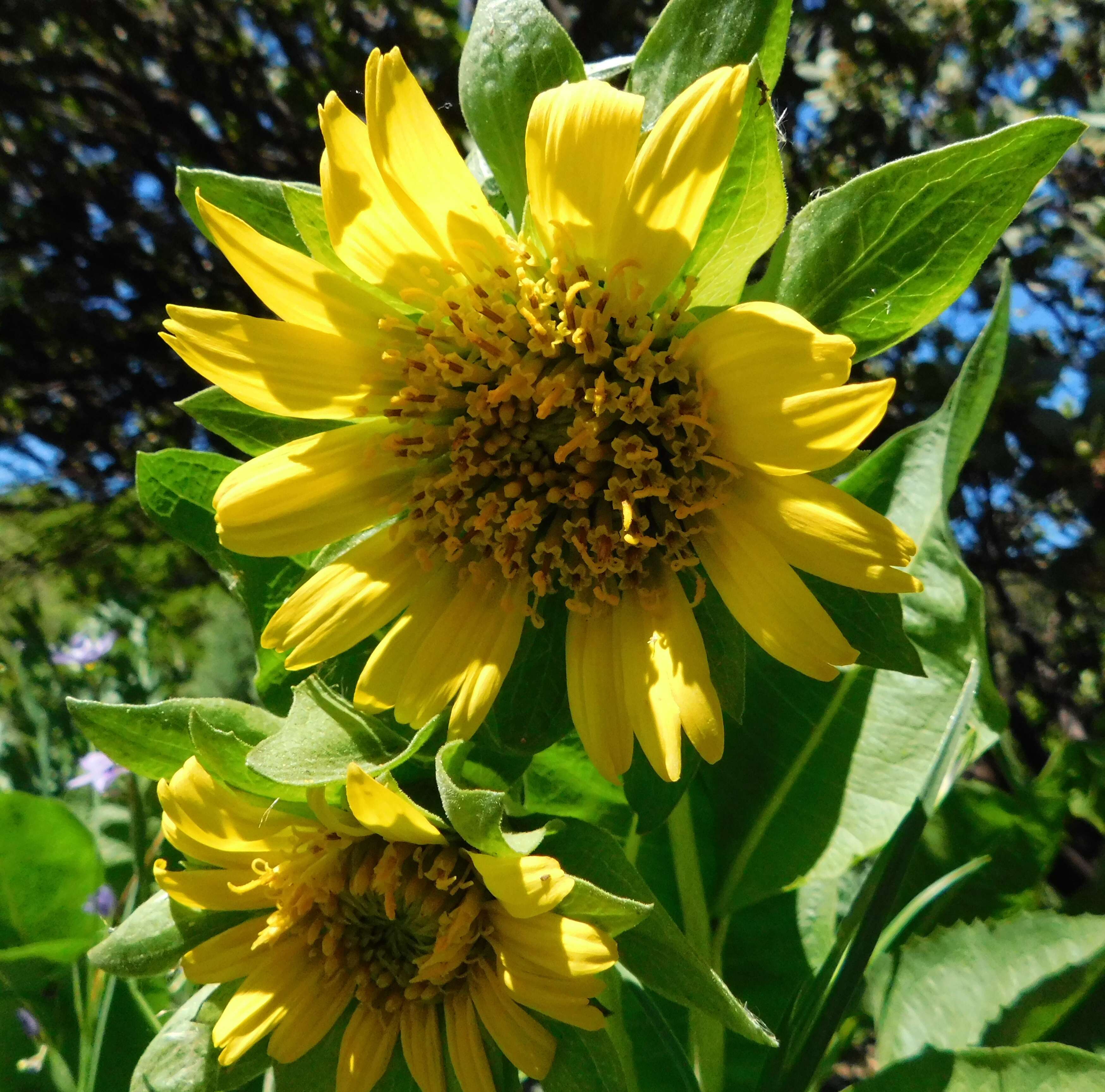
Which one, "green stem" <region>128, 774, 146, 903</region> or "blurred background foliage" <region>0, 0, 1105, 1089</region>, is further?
"blurred background foliage" <region>0, 0, 1105, 1089</region>

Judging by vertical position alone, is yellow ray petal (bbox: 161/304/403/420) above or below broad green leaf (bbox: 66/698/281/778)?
above

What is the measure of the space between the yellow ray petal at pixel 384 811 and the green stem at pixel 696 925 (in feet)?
0.70

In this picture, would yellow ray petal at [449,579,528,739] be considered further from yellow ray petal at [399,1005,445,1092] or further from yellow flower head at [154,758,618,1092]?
yellow ray petal at [399,1005,445,1092]

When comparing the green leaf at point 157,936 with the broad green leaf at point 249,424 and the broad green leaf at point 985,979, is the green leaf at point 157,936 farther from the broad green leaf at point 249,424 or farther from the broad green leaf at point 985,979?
the broad green leaf at point 985,979

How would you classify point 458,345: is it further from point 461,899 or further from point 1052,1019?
point 1052,1019

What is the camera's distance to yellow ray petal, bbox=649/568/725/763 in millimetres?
492

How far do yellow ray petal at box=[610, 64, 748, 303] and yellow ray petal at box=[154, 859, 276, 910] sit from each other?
0.44 m

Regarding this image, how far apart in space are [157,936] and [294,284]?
1.38 feet

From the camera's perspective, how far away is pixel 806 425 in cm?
47

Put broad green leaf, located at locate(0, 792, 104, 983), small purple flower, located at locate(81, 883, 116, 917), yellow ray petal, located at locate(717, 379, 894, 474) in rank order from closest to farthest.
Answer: yellow ray petal, located at locate(717, 379, 894, 474) → broad green leaf, located at locate(0, 792, 104, 983) → small purple flower, located at locate(81, 883, 116, 917)

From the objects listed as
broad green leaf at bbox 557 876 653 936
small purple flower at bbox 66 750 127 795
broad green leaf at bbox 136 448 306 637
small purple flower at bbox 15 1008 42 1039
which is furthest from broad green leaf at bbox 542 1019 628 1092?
small purple flower at bbox 66 750 127 795

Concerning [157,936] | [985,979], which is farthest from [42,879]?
[985,979]

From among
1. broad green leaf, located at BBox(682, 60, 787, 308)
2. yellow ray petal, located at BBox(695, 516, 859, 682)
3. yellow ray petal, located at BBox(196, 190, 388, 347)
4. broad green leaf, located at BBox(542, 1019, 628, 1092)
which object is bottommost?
broad green leaf, located at BBox(542, 1019, 628, 1092)

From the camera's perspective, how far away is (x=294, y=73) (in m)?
2.28
